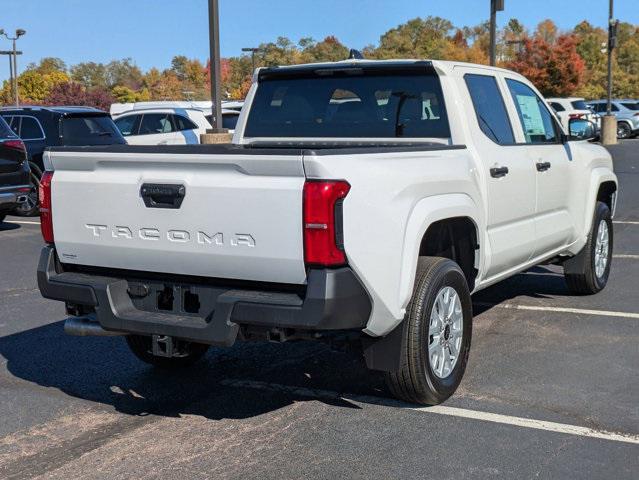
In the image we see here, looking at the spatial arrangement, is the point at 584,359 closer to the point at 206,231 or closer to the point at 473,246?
the point at 473,246

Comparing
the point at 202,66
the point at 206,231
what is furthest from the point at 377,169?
the point at 202,66

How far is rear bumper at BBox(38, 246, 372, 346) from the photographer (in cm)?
399

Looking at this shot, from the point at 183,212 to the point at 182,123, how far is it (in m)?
15.3

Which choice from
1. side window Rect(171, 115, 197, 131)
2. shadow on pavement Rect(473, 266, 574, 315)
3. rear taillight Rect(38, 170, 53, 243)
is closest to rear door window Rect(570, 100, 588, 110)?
side window Rect(171, 115, 197, 131)

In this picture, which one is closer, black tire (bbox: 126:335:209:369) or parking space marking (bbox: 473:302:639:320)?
black tire (bbox: 126:335:209:369)

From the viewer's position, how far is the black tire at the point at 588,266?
7480 mm

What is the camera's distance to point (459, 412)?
4.77m

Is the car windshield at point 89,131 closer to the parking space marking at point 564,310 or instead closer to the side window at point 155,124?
the side window at point 155,124

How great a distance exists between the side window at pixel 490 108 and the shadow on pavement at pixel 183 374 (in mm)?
1780

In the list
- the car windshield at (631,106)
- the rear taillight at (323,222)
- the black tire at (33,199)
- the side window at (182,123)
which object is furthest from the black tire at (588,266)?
the car windshield at (631,106)

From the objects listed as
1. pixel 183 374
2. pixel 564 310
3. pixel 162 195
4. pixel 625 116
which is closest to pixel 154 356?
pixel 183 374

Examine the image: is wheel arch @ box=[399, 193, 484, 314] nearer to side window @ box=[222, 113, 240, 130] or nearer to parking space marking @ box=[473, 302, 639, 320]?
parking space marking @ box=[473, 302, 639, 320]

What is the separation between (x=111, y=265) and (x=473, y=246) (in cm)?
220

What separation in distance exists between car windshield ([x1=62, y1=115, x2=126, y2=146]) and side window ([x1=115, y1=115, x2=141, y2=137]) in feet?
13.0
